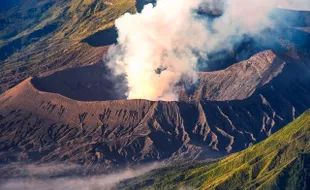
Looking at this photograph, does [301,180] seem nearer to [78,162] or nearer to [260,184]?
[260,184]

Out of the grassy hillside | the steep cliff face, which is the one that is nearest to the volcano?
the steep cliff face

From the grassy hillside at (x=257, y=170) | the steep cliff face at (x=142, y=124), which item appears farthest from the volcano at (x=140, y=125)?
the grassy hillside at (x=257, y=170)

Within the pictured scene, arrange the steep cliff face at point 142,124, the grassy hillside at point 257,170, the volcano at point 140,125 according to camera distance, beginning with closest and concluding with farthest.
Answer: the grassy hillside at point 257,170 → the volcano at point 140,125 → the steep cliff face at point 142,124

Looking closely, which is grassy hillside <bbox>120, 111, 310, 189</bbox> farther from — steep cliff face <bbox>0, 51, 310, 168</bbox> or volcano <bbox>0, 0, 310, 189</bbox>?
steep cliff face <bbox>0, 51, 310, 168</bbox>

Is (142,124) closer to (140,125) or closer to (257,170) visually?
(140,125)

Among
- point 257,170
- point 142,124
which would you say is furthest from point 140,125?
point 257,170

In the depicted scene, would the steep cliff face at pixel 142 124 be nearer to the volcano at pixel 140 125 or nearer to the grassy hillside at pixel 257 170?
the volcano at pixel 140 125

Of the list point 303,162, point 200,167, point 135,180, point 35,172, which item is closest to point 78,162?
point 35,172
